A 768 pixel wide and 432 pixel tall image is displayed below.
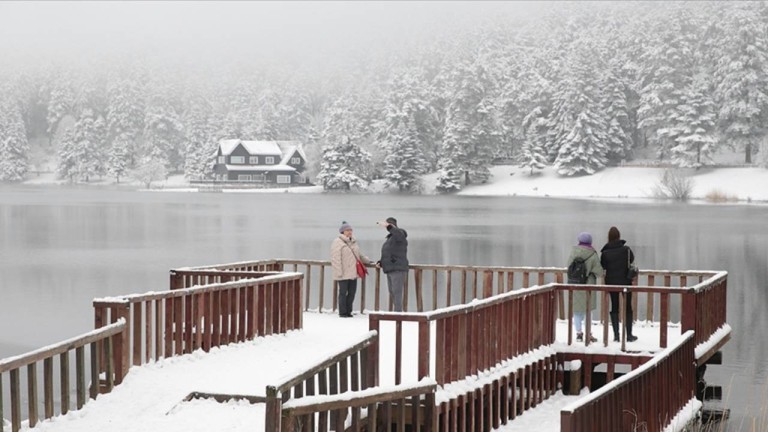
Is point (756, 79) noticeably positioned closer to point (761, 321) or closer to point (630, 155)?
point (630, 155)

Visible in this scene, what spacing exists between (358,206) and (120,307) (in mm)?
76649

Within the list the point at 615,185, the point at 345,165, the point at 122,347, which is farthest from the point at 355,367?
the point at 345,165

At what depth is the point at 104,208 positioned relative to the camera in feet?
287

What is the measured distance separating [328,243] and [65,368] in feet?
128

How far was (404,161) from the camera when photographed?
114 metres

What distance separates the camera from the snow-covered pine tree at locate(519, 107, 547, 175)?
10750 cm

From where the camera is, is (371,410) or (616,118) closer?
(371,410)

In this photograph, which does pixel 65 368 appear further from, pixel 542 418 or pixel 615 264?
pixel 615 264

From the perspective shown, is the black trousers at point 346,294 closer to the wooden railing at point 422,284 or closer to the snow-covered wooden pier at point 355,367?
the wooden railing at point 422,284

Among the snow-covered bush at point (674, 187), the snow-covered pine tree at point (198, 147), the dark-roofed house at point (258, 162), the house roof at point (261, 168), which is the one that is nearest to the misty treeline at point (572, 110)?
the snow-covered pine tree at point (198, 147)

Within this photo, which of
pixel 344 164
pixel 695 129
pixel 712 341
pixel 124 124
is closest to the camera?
pixel 712 341

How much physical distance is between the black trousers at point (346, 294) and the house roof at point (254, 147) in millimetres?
129537

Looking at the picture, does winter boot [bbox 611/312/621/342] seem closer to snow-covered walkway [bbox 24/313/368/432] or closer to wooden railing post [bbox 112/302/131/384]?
snow-covered walkway [bbox 24/313/368/432]

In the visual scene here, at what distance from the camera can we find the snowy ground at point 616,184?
3593 inches
